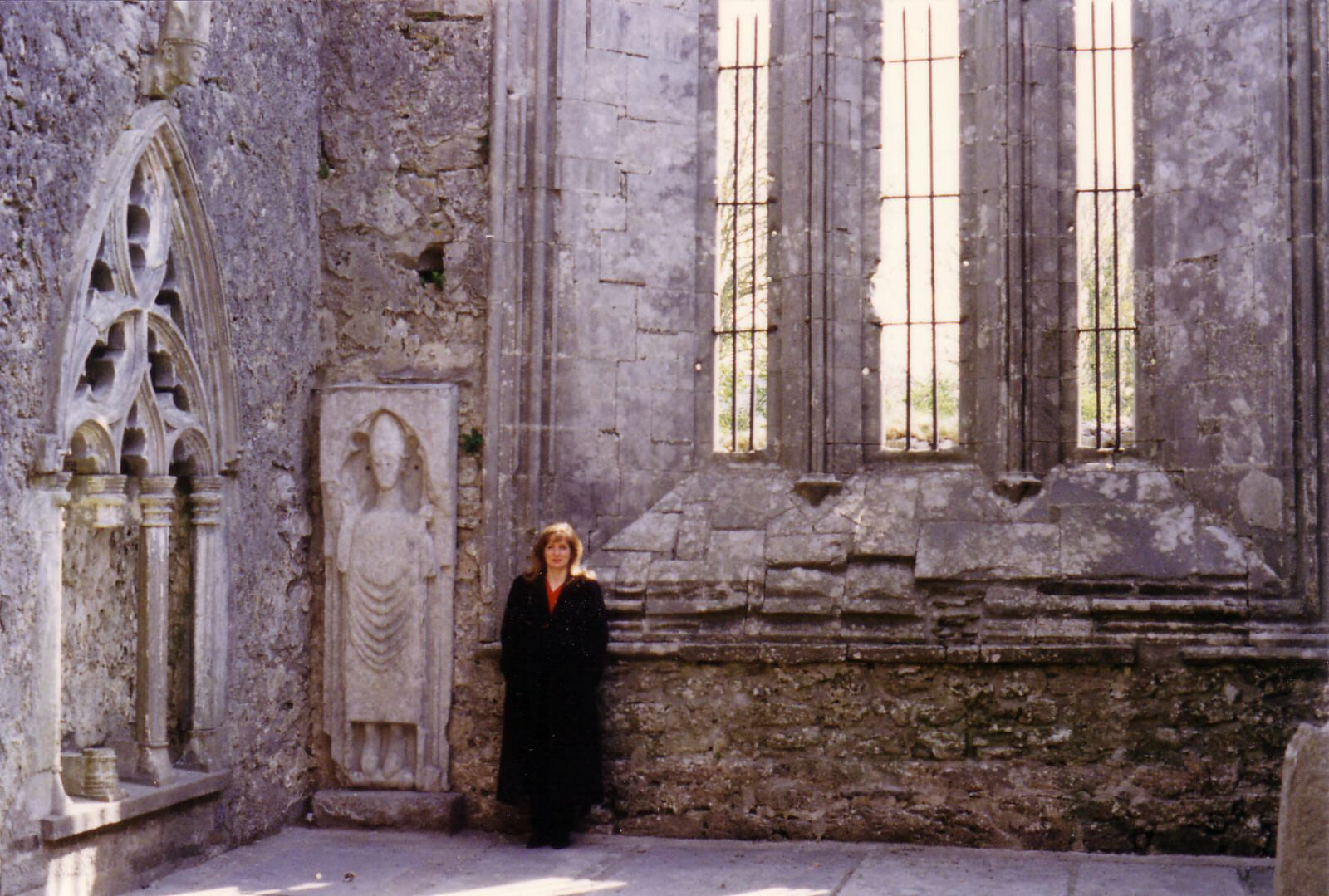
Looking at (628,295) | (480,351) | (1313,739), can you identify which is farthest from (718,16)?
(1313,739)

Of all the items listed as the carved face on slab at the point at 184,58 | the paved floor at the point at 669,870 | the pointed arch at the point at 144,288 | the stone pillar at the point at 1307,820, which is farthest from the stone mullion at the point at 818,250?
the stone pillar at the point at 1307,820

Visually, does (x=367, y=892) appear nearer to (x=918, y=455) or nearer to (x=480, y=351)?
(x=480, y=351)

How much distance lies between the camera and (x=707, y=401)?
25.3ft

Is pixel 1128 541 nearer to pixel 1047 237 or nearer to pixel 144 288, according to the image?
pixel 1047 237

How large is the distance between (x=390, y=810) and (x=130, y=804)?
1702mm

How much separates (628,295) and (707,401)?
2.10ft

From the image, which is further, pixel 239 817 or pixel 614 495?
pixel 614 495

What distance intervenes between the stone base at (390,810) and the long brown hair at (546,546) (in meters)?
1.14

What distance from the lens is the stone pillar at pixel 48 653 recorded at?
532cm

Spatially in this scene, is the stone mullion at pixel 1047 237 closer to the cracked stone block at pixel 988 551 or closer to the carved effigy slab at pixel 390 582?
the cracked stone block at pixel 988 551

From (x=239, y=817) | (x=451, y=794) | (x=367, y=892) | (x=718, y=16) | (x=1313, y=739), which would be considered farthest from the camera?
(x=718, y=16)

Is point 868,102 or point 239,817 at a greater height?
point 868,102

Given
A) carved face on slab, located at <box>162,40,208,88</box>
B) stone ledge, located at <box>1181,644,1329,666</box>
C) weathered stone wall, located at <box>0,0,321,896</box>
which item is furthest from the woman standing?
stone ledge, located at <box>1181,644,1329,666</box>

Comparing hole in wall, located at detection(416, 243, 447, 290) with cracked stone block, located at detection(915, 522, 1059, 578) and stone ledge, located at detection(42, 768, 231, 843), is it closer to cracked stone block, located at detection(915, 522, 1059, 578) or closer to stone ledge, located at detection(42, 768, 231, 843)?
stone ledge, located at detection(42, 768, 231, 843)
